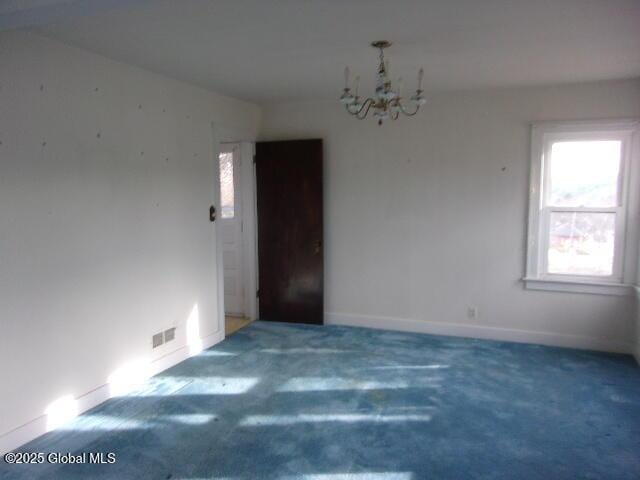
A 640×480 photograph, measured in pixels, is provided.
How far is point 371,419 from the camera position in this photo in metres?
3.01

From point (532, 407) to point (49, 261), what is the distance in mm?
3329

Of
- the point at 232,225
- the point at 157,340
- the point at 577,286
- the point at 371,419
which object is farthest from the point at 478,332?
the point at 157,340

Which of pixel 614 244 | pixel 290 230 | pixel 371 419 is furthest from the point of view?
pixel 290 230

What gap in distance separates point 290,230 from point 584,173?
→ 9.69 feet

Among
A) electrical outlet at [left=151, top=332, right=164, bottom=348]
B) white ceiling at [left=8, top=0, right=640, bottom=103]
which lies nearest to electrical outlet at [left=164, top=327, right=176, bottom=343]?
electrical outlet at [left=151, top=332, right=164, bottom=348]

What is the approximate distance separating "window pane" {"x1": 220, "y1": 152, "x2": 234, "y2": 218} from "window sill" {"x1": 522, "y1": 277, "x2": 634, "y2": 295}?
3.27m

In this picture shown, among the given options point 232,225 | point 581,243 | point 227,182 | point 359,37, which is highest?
point 359,37

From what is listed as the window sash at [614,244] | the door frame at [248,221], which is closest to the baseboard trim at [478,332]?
the window sash at [614,244]

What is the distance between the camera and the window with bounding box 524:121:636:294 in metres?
4.15

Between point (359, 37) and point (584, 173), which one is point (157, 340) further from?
point (584, 173)

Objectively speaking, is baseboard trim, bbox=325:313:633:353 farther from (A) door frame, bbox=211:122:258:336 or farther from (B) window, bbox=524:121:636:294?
(A) door frame, bbox=211:122:258:336

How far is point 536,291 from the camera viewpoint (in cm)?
445

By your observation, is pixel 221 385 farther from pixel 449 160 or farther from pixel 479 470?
pixel 449 160

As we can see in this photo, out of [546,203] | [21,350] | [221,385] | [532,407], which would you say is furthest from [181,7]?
[546,203]
